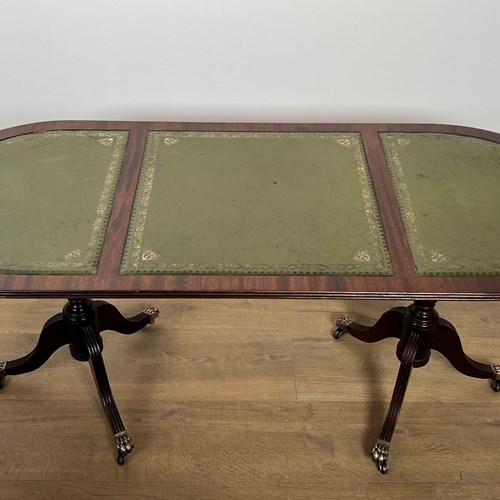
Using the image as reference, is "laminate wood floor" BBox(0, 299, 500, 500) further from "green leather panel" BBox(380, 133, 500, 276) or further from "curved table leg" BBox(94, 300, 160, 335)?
"green leather panel" BBox(380, 133, 500, 276)

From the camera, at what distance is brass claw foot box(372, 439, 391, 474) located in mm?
1561

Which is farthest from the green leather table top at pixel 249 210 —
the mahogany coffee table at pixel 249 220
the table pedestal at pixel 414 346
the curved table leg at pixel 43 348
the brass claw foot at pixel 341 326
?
the brass claw foot at pixel 341 326

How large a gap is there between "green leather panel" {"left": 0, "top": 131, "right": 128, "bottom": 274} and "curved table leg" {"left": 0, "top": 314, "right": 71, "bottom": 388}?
35cm

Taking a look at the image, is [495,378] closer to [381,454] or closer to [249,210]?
[381,454]

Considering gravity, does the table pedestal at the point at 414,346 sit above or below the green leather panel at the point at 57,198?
below

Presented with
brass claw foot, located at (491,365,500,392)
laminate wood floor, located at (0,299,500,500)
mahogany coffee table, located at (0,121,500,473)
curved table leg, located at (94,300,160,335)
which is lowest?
laminate wood floor, located at (0,299,500,500)

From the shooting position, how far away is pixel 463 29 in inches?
66.3

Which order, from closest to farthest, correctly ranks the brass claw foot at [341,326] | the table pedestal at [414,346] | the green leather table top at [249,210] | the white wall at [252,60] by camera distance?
the green leather table top at [249,210]
the table pedestal at [414,346]
the white wall at [252,60]
the brass claw foot at [341,326]

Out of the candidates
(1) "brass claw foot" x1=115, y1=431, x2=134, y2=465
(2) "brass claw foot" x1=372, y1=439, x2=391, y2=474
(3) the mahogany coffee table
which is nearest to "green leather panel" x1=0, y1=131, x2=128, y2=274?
(3) the mahogany coffee table

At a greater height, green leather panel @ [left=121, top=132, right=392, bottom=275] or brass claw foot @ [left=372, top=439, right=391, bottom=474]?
green leather panel @ [left=121, top=132, right=392, bottom=275]

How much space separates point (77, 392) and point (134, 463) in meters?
0.29

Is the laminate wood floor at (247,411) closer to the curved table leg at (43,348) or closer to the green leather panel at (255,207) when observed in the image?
the curved table leg at (43,348)

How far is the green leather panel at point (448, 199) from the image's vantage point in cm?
121

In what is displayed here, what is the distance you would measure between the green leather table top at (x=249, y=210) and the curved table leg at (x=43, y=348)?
0.38m
